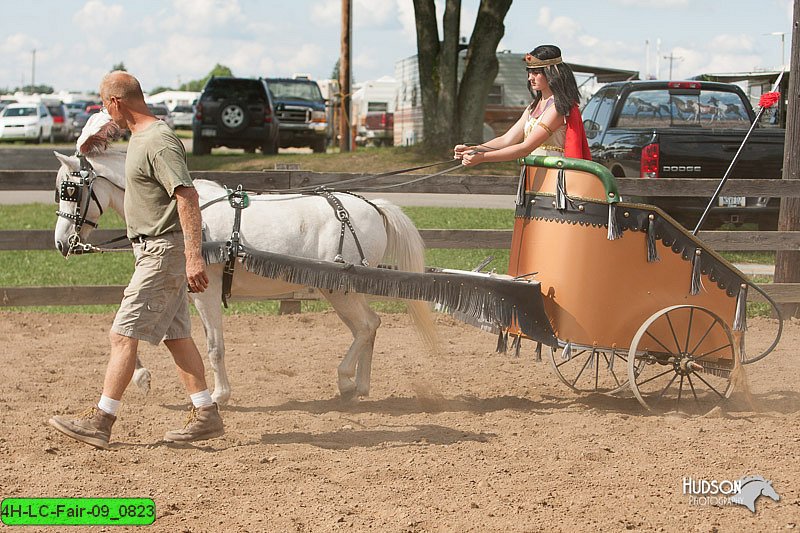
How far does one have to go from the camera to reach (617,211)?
603 cm

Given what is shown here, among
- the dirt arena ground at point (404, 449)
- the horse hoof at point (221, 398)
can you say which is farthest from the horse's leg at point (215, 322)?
the dirt arena ground at point (404, 449)

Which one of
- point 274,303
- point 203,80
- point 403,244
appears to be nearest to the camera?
point 403,244

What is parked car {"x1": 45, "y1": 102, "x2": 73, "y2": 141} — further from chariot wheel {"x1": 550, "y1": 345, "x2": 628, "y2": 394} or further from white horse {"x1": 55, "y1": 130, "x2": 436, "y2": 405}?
white horse {"x1": 55, "y1": 130, "x2": 436, "y2": 405}

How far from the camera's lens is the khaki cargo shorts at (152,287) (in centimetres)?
534

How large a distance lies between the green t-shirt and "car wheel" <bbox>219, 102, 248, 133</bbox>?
20667mm

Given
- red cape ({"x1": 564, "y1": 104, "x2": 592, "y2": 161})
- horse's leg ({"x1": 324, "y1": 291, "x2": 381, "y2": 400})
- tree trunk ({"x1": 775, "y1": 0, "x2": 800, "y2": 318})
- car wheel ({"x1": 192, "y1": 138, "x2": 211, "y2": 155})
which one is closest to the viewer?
red cape ({"x1": 564, "y1": 104, "x2": 592, "y2": 161})

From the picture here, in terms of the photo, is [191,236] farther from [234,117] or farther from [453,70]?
[234,117]

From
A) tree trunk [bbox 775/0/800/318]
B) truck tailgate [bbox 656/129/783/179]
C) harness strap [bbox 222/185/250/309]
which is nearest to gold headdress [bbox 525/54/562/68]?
harness strap [bbox 222/185/250/309]

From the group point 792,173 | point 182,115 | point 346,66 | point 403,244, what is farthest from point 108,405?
point 182,115

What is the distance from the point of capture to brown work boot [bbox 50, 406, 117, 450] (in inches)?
209

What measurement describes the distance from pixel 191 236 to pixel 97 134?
1330mm

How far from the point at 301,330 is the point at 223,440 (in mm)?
3747

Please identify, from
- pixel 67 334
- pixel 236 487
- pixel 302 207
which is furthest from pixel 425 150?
pixel 236 487

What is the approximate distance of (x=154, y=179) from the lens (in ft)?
17.3
